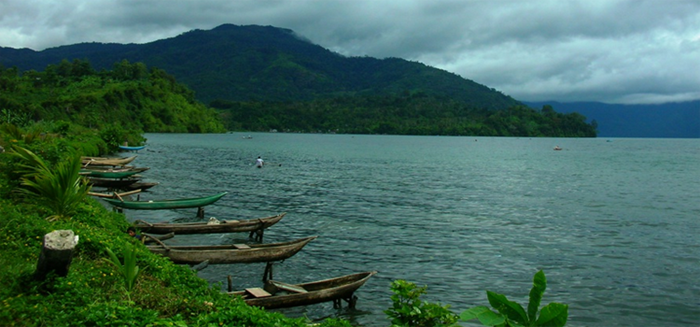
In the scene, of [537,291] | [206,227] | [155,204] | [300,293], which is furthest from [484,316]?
[155,204]

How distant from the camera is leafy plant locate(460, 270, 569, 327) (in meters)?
5.77

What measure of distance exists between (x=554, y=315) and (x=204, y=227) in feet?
55.9

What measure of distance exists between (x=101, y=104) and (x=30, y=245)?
534 ft

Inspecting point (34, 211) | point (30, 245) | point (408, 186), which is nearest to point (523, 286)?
point (30, 245)

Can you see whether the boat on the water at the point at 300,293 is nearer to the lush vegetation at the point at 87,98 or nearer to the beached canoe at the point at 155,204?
the beached canoe at the point at 155,204

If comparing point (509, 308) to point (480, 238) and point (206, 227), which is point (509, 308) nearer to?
point (206, 227)

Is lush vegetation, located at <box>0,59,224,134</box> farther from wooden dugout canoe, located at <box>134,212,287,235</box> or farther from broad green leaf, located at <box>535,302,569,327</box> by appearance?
broad green leaf, located at <box>535,302,569,327</box>

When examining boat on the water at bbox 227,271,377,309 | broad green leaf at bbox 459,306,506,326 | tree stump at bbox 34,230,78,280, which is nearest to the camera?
broad green leaf at bbox 459,306,506,326

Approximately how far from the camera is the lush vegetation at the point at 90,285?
8.00m

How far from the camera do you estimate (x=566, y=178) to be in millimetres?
54812

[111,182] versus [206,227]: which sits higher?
[111,182]

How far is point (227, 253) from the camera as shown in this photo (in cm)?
1584

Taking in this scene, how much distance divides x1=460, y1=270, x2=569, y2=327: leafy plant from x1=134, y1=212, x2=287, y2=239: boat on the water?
16.4m

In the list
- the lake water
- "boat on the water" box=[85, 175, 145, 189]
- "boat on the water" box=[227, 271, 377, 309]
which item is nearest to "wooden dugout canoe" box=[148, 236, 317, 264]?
the lake water
